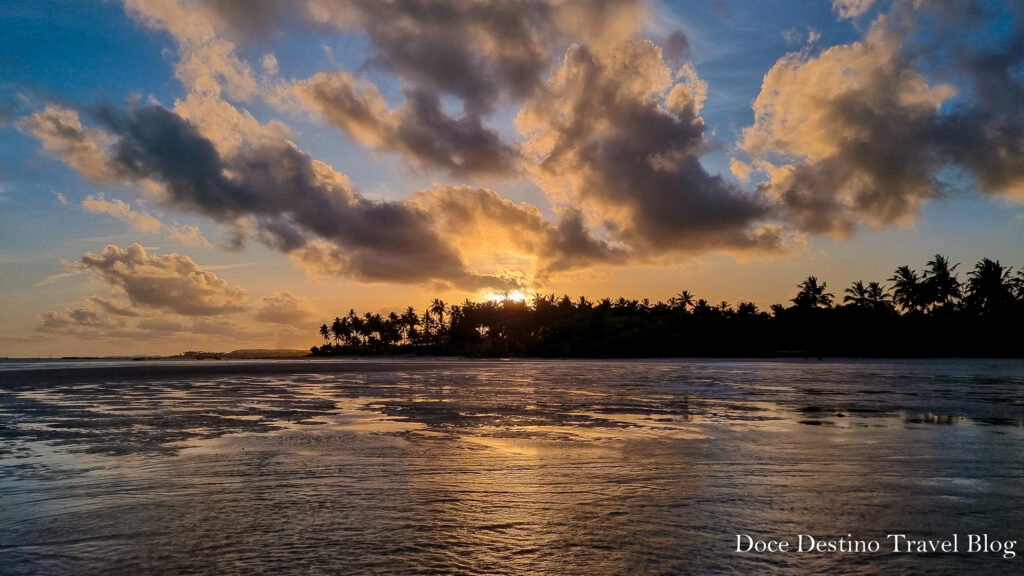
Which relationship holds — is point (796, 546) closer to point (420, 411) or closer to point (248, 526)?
point (248, 526)

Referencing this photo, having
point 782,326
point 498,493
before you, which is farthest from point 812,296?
point 498,493

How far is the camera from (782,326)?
12388 centimetres

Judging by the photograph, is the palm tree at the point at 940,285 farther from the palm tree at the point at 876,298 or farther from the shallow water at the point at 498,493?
the shallow water at the point at 498,493

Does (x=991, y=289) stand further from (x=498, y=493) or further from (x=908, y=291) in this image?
(x=498, y=493)

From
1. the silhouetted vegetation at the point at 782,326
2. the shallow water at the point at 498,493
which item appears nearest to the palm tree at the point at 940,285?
the silhouetted vegetation at the point at 782,326

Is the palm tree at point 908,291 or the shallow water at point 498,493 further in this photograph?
the palm tree at point 908,291

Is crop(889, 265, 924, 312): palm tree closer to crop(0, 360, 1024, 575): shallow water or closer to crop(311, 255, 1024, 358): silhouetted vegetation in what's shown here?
crop(311, 255, 1024, 358): silhouetted vegetation

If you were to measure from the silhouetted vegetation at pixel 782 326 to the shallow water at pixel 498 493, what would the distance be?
10489 centimetres

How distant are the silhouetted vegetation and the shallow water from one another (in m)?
105

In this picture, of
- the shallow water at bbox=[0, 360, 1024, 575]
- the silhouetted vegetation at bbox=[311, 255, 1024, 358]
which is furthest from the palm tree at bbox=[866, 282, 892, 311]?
the shallow water at bbox=[0, 360, 1024, 575]

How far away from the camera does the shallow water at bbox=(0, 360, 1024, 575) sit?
5727mm

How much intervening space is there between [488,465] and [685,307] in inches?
6127

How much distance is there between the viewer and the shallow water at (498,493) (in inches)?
225

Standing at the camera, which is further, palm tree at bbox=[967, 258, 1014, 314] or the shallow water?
palm tree at bbox=[967, 258, 1014, 314]
